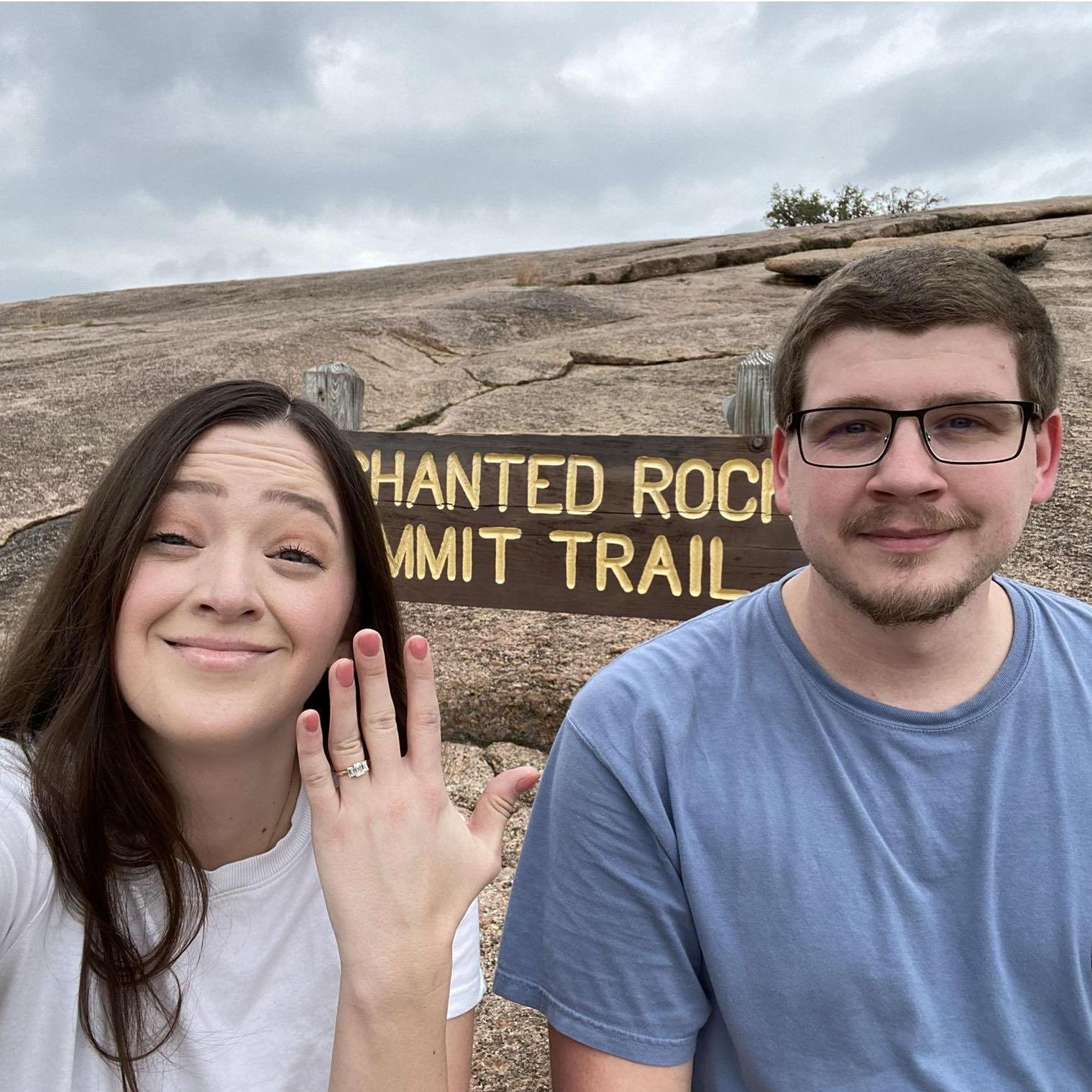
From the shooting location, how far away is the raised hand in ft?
3.96

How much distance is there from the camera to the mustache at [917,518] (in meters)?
1.37

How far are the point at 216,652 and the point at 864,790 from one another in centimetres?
93

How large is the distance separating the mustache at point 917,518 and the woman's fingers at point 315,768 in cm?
83

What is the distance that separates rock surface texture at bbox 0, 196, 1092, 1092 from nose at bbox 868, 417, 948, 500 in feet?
5.19

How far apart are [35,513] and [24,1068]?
13.9ft

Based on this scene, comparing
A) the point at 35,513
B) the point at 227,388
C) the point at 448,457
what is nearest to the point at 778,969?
the point at 227,388

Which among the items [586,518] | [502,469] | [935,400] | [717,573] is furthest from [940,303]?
[502,469]

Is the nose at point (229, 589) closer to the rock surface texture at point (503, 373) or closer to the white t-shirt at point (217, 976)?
the white t-shirt at point (217, 976)

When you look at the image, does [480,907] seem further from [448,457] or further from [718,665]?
[718,665]

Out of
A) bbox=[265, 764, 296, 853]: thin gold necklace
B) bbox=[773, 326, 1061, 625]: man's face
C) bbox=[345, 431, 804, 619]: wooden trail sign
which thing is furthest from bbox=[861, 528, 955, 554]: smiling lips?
bbox=[345, 431, 804, 619]: wooden trail sign

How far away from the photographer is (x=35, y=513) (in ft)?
15.9

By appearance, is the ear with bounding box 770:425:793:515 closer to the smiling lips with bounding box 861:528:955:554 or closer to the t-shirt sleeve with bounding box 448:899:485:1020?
the smiling lips with bounding box 861:528:955:554

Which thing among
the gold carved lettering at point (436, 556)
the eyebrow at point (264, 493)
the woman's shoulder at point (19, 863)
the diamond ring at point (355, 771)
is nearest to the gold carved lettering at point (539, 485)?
the gold carved lettering at point (436, 556)

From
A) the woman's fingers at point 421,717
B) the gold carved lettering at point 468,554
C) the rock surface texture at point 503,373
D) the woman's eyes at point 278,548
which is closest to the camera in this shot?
the woman's fingers at point 421,717
